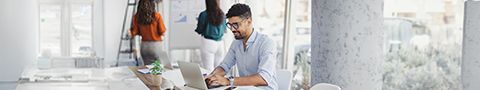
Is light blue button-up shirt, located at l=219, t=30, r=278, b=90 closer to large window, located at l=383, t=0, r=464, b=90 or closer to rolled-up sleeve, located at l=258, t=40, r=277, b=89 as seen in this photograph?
rolled-up sleeve, located at l=258, t=40, r=277, b=89

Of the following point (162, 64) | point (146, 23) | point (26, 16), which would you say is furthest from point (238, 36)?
point (26, 16)

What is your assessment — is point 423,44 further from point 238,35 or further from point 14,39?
point 14,39

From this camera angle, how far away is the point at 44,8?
934cm

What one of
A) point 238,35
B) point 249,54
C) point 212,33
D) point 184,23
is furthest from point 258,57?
point 184,23

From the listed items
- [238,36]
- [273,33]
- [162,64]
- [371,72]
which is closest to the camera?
[371,72]

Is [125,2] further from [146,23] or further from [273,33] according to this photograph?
[273,33]

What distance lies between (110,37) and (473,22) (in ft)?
22.6

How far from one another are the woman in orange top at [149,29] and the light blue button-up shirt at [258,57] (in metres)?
4.03

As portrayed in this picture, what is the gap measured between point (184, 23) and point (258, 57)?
4868 millimetres

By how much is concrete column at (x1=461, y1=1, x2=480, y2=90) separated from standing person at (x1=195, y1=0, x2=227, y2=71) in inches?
144

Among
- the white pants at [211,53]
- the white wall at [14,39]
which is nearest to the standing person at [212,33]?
the white pants at [211,53]

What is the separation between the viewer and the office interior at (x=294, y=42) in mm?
3668

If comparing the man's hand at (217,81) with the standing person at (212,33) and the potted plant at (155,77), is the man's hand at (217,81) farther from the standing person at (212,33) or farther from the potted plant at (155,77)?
the standing person at (212,33)

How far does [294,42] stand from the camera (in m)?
6.84
